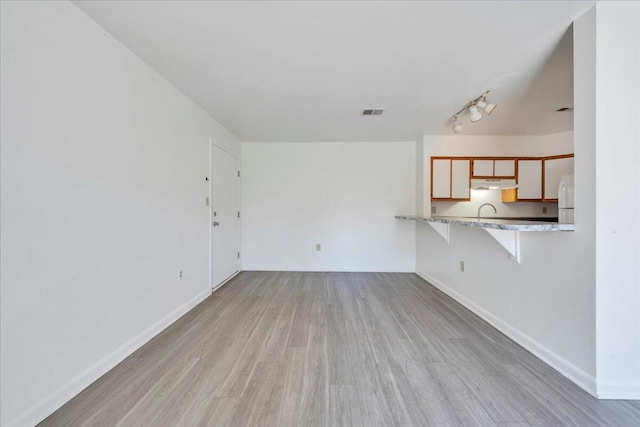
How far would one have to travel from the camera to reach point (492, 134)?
4.05 meters

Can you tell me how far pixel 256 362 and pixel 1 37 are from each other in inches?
87.1

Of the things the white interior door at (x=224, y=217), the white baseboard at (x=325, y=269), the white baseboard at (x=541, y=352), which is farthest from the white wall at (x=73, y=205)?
the white baseboard at (x=541, y=352)

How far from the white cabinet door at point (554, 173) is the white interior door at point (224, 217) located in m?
4.94

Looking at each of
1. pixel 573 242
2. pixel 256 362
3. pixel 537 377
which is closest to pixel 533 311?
pixel 537 377

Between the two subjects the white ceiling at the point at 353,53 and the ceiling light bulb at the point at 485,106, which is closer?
the white ceiling at the point at 353,53

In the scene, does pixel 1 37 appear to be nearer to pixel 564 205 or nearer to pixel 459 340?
pixel 459 340

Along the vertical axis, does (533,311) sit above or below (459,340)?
above

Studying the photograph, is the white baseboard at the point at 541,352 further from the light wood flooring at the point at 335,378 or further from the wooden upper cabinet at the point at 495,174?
the wooden upper cabinet at the point at 495,174

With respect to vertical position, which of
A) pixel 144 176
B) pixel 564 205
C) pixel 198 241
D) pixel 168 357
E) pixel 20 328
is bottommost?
pixel 168 357

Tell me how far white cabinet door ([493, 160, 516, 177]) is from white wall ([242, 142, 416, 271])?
4.05ft

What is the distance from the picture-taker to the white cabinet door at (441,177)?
408 cm
